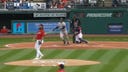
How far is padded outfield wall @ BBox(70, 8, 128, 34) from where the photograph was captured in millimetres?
43000

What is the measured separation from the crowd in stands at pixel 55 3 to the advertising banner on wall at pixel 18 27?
5.26 feet

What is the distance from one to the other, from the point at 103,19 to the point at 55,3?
17.0 feet

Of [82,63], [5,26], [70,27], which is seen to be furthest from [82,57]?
[5,26]

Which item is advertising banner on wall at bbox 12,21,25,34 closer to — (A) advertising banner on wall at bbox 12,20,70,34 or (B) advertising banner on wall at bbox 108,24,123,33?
(A) advertising banner on wall at bbox 12,20,70,34

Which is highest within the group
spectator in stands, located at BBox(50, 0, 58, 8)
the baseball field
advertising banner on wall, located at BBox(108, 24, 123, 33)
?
spectator in stands, located at BBox(50, 0, 58, 8)

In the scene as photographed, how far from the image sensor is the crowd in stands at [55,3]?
144 ft

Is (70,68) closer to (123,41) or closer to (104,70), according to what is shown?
(104,70)

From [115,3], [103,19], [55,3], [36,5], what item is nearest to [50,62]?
[103,19]

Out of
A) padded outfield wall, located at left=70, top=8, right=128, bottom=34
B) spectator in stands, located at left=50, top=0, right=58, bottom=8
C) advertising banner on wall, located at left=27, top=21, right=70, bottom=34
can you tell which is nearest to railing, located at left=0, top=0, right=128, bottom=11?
padded outfield wall, located at left=70, top=8, right=128, bottom=34

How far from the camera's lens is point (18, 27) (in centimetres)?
4300

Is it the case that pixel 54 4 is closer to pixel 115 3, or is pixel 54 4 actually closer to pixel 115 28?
pixel 115 3

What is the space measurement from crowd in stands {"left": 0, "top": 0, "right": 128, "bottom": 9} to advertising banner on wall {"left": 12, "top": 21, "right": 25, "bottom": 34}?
5.26ft

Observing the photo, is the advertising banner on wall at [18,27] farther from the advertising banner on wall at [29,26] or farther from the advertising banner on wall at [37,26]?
the advertising banner on wall at [37,26]

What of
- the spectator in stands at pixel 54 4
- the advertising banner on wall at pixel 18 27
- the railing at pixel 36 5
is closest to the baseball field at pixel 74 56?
the advertising banner on wall at pixel 18 27
